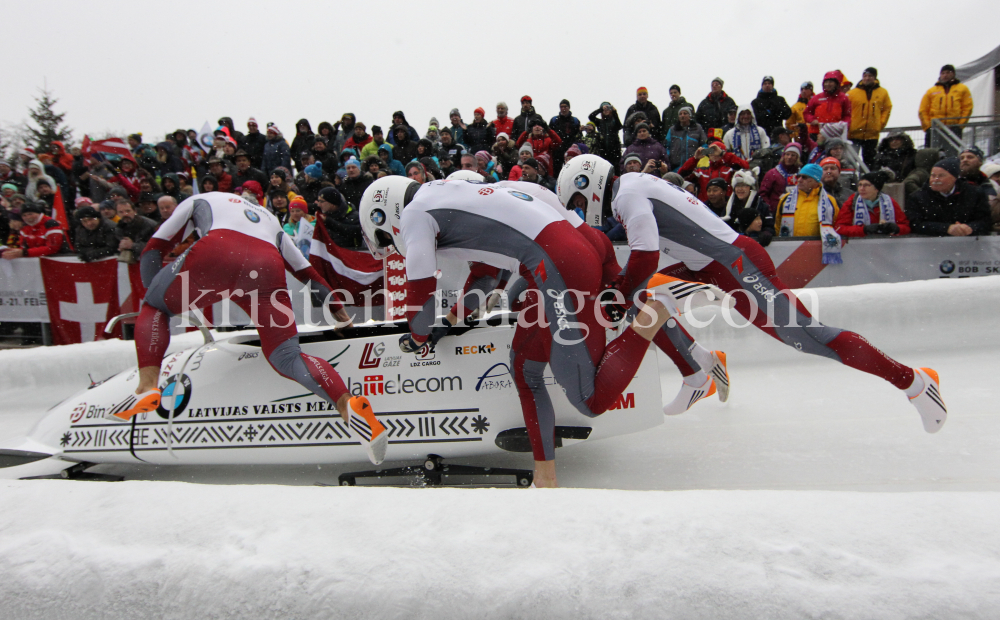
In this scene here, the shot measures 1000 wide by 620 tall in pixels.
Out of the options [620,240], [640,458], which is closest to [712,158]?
[620,240]

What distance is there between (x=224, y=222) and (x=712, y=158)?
4.82 meters

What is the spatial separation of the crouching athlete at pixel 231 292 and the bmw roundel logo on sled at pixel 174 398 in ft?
0.27

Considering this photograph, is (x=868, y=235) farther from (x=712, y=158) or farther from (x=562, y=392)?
→ (x=562, y=392)

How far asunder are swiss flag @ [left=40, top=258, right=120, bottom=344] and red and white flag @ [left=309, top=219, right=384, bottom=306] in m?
2.11

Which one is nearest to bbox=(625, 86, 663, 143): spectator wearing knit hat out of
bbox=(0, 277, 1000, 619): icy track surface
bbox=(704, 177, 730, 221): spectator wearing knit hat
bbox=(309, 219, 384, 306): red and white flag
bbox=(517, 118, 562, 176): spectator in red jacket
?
bbox=(517, 118, 562, 176): spectator in red jacket

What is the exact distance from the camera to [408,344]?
269 cm

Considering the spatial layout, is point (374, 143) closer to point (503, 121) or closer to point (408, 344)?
point (503, 121)

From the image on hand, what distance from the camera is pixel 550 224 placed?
8.14ft

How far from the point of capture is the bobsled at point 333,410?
269cm

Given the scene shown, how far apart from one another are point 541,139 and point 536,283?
5.49 metres

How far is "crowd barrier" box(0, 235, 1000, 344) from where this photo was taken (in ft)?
15.7

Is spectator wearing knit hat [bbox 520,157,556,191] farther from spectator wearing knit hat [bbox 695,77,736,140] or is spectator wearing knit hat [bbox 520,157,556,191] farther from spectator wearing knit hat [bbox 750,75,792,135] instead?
spectator wearing knit hat [bbox 750,75,792,135]

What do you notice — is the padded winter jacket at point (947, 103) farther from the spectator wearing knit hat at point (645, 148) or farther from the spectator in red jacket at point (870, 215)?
the spectator wearing knit hat at point (645, 148)

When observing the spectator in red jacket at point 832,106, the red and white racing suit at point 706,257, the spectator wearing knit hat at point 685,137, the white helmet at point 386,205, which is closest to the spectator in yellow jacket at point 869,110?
the spectator in red jacket at point 832,106
